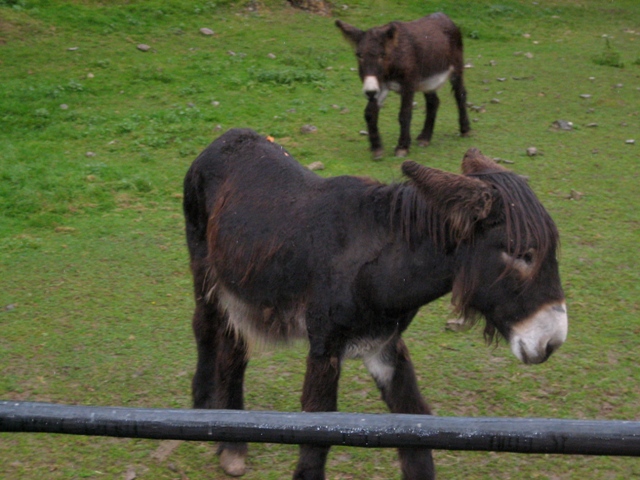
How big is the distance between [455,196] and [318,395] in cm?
106

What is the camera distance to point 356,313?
10.6 feet

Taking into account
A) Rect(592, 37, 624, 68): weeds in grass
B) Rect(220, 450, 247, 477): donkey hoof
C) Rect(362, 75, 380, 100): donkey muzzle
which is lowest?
Rect(592, 37, 624, 68): weeds in grass

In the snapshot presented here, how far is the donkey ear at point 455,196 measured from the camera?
2.88m

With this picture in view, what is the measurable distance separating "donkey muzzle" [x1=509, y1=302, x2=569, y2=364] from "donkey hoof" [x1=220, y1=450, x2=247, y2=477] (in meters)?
1.65

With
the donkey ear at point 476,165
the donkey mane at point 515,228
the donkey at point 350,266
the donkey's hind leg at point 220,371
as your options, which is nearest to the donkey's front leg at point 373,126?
the donkey at point 350,266

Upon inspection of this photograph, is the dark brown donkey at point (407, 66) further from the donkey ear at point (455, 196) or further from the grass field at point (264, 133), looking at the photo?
the donkey ear at point (455, 196)

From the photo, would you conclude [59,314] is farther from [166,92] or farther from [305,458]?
[166,92]

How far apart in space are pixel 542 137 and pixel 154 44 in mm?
6104

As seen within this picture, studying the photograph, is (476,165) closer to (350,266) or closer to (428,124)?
(350,266)

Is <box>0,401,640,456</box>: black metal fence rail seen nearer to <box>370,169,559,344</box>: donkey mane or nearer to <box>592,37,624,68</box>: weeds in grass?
<box>370,169,559,344</box>: donkey mane

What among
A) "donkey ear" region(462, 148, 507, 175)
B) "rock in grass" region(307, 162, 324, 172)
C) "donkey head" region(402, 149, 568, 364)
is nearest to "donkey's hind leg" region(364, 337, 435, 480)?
"donkey head" region(402, 149, 568, 364)

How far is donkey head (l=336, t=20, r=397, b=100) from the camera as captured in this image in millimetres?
8547

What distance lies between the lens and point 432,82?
913 centimetres

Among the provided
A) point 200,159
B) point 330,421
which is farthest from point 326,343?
point 330,421
